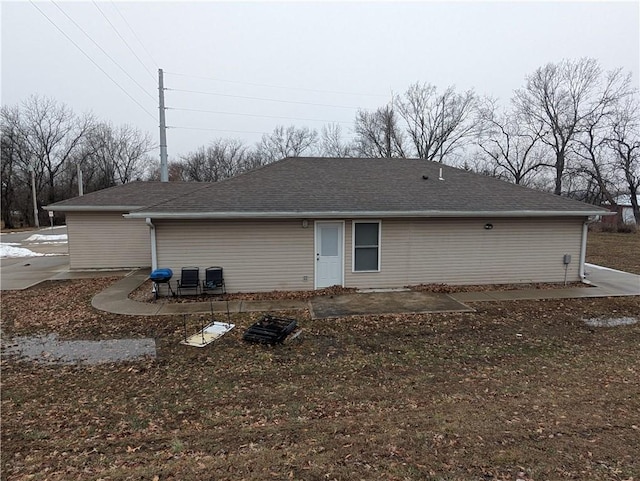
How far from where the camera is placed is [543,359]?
5863mm

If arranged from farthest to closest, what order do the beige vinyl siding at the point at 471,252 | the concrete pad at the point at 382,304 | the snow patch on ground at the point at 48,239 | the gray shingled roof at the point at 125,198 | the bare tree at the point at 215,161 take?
the bare tree at the point at 215,161 → the snow patch on ground at the point at 48,239 → the gray shingled roof at the point at 125,198 → the beige vinyl siding at the point at 471,252 → the concrete pad at the point at 382,304

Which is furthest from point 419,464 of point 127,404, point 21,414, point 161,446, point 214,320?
point 214,320

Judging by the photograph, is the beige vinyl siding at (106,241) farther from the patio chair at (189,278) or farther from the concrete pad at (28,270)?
the patio chair at (189,278)

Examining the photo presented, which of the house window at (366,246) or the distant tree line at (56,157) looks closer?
the house window at (366,246)

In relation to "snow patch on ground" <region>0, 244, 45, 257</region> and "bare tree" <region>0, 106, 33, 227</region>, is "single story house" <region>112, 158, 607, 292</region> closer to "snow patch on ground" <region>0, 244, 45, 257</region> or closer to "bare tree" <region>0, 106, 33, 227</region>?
"snow patch on ground" <region>0, 244, 45, 257</region>

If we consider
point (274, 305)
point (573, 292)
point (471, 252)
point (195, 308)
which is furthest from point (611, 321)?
point (195, 308)

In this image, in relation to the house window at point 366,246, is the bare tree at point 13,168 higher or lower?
higher

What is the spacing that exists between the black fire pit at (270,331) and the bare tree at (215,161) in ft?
141

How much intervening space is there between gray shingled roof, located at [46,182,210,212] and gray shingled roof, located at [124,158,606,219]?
8.12 ft

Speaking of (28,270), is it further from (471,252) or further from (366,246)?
(471,252)

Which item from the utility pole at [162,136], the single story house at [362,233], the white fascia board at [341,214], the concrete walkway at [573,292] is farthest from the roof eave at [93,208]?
the concrete walkway at [573,292]

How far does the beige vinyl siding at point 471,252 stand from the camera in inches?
411

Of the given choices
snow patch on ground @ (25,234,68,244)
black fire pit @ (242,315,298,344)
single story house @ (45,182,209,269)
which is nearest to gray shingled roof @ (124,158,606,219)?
black fire pit @ (242,315,298,344)

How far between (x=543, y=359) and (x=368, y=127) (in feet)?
131
